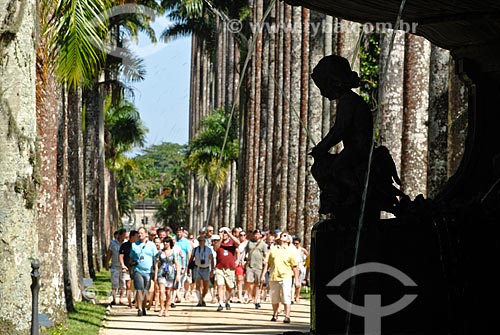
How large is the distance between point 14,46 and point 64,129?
13371 mm

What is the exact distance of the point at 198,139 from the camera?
6769cm

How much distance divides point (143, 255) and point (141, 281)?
0.53 metres

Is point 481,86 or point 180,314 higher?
point 481,86

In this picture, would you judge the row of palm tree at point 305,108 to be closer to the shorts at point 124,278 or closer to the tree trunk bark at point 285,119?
the tree trunk bark at point 285,119

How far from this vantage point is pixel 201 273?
27.9 metres

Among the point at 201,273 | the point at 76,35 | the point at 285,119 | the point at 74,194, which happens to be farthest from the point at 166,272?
the point at 285,119

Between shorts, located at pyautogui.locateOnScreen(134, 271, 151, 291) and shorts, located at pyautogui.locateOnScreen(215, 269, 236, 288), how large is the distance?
188 centimetres

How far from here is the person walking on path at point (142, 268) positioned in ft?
85.5

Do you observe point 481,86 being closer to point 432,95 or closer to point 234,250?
Result: point 432,95

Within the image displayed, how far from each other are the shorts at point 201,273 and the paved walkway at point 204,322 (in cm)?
72

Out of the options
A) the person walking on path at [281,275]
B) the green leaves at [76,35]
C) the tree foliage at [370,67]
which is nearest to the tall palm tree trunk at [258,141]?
the tree foliage at [370,67]

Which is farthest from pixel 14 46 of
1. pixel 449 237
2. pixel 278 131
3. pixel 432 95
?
pixel 278 131

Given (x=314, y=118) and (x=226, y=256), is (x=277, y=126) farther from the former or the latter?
(x=226, y=256)

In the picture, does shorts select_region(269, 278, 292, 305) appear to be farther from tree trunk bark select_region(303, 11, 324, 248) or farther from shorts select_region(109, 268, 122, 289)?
tree trunk bark select_region(303, 11, 324, 248)
